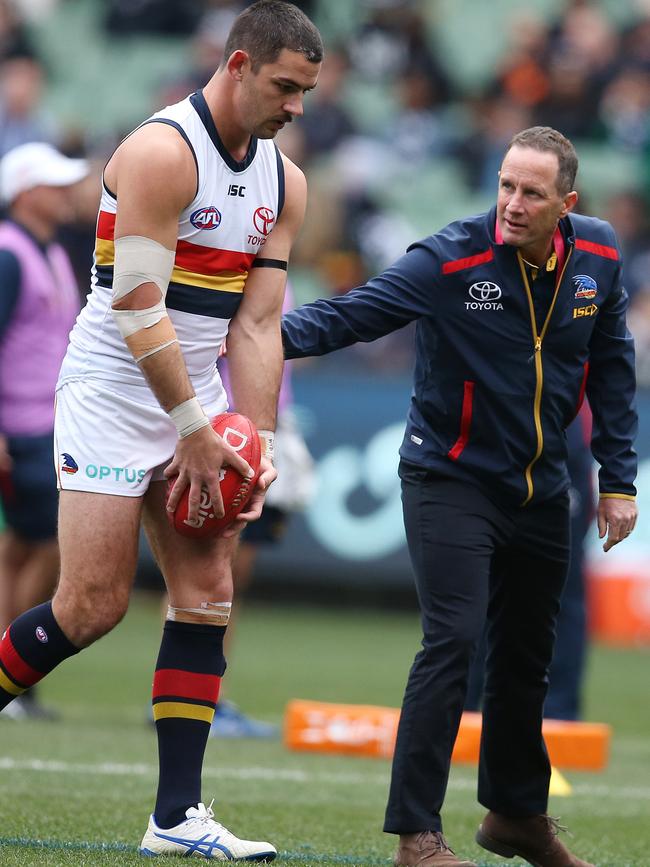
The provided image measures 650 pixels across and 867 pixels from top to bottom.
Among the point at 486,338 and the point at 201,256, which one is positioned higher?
the point at 201,256

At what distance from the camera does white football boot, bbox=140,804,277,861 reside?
4.54m

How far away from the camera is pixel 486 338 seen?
4.71 metres

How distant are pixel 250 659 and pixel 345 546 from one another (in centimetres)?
249

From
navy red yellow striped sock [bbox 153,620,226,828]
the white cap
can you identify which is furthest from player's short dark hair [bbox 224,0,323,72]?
the white cap

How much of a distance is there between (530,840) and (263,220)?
203cm

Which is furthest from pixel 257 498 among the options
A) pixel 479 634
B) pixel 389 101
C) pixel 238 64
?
pixel 389 101

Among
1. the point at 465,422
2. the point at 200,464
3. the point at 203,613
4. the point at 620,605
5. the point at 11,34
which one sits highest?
the point at 11,34

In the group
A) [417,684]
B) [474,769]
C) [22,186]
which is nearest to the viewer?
[417,684]

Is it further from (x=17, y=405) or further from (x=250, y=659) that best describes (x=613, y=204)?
(x=17, y=405)

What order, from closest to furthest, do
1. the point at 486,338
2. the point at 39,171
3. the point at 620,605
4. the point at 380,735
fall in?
the point at 486,338, the point at 380,735, the point at 39,171, the point at 620,605

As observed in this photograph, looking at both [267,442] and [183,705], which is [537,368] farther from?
[183,705]

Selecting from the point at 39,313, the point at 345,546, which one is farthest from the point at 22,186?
the point at 345,546

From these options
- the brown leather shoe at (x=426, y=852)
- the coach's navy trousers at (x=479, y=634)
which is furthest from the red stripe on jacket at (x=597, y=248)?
the brown leather shoe at (x=426, y=852)

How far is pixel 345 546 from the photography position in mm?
13172
